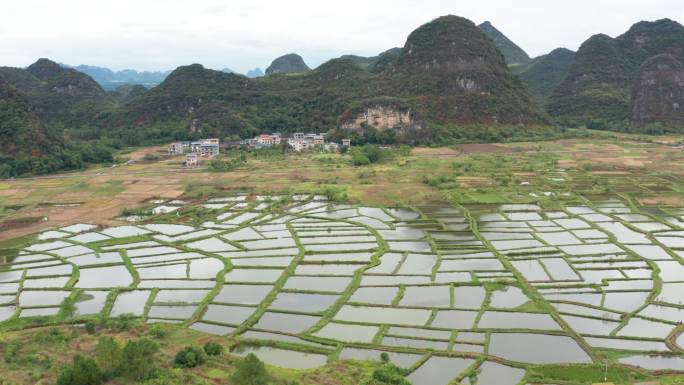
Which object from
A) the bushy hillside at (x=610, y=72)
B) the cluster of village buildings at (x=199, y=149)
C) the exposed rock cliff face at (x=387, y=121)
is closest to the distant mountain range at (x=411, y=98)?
the exposed rock cliff face at (x=387, y=121)

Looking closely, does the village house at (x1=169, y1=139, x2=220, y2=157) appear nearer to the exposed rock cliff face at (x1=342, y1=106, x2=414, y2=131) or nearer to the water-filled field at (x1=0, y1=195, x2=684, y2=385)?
the exposed rock cliff face at (x1=342, y1=106, x2=414, y2=131)

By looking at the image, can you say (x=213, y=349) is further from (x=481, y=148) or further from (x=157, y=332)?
(x=481, y=148)

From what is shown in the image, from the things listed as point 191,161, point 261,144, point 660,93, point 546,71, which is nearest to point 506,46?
point 546,71

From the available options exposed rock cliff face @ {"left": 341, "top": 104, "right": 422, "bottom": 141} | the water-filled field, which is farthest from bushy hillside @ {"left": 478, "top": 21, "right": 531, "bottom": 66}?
the water-filled field

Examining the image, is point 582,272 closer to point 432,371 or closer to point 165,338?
point 432,371

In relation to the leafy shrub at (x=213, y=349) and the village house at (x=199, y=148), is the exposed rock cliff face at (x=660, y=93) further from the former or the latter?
the leafy shrub at (x=213, y=349)
